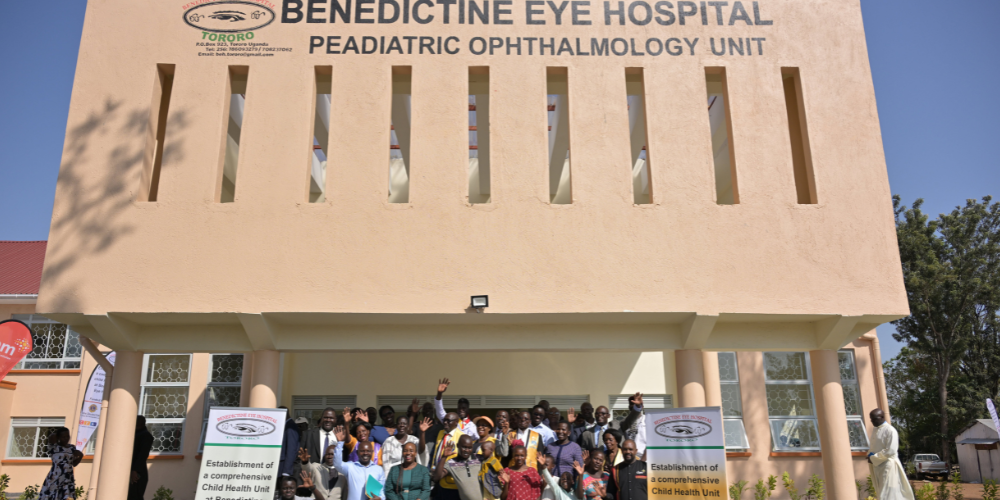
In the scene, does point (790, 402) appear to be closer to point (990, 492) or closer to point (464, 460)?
point (990, 492)

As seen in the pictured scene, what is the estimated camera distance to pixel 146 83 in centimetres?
958

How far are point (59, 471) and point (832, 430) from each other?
10.5 m

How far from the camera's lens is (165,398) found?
45.9 feet

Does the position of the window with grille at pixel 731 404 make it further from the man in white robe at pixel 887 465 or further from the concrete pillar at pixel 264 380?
the concrete pillar at pixel 264 380

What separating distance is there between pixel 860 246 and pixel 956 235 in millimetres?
22348

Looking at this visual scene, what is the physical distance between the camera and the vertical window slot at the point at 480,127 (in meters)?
10.0

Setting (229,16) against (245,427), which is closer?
(245,427)

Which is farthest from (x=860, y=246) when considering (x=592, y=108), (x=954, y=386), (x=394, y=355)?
(x=954, y=386)

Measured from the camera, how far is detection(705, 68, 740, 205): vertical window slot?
972 cm

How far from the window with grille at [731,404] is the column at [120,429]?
33.5ft

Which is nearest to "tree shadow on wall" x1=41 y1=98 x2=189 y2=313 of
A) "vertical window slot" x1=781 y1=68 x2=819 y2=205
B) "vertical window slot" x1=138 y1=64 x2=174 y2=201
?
"vertical window slot" x1=138 y1=64 x2=174 y2=201

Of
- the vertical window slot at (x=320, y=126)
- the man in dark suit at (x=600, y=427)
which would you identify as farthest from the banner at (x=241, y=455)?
the man in dark suit at (x=600, y=427)

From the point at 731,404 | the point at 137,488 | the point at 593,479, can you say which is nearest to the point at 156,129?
the point at 137,488

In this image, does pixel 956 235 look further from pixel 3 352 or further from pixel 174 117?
pixel 3 352
